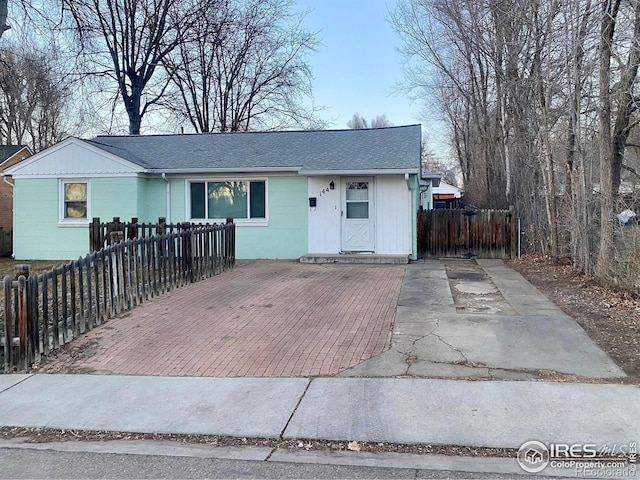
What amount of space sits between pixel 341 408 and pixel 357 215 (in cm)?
1103

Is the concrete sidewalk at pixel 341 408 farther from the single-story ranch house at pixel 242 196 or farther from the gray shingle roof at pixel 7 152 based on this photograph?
the gray shingle roof at pixel 7 152

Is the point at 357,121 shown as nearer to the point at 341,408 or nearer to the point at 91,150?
the point at 91,150

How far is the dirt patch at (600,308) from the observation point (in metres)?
5.95

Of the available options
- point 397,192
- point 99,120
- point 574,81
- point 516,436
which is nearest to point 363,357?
point 516,436

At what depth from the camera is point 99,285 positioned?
799cm

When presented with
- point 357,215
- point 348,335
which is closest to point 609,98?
point 357,215

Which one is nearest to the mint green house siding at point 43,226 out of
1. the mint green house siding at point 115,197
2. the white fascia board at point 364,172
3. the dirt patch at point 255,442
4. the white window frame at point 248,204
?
the mint green house siding at point 115,197

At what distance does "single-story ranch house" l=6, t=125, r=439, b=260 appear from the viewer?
15086 millimetres

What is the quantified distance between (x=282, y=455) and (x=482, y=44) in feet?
66.2

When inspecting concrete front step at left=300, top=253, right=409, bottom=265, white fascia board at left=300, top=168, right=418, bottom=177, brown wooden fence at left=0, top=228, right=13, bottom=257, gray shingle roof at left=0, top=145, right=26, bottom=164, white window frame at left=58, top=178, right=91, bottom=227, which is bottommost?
concrete front step at left=300, top=253, right=409, bottom=265

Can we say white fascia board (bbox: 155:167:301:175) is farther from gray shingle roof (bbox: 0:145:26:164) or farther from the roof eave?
gray shingle roof (bbox: 0:145:26:164)

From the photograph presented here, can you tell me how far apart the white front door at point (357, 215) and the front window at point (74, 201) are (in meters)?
8.05

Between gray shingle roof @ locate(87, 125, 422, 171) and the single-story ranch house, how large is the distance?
0.07 metres

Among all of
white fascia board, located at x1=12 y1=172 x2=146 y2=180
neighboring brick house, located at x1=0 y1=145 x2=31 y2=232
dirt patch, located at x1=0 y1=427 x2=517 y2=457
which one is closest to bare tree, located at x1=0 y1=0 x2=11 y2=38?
dirt patch, located at x1=0 y1=427 x2=517 y2=457
